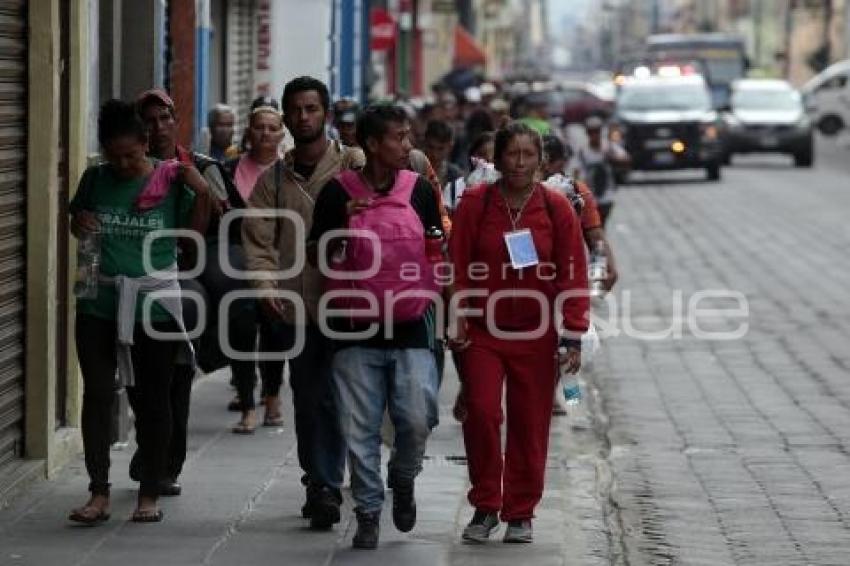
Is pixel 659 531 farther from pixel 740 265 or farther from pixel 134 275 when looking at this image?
pixel 740 265

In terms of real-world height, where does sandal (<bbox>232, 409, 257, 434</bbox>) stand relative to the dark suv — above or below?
below

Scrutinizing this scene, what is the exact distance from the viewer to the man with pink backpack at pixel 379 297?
30.9ft

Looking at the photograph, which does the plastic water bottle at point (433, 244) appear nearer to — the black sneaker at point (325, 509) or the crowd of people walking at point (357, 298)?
the crowd of people walking at point (357, 298)

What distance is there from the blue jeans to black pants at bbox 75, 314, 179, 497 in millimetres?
807

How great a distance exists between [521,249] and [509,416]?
74 centimetres

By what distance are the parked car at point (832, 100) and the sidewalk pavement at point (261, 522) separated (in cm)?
5780

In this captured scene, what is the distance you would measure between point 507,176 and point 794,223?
2505cm

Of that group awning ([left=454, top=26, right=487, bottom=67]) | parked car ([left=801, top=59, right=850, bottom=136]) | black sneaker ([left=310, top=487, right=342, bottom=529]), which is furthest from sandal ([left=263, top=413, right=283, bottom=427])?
parked car ([left=801, top=59, right=850, bottom=136])

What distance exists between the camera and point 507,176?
9.70 meters

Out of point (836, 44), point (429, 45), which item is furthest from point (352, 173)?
point (836, 44)

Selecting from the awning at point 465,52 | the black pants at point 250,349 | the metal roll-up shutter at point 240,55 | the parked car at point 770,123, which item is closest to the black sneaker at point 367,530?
the black pants at point 250,349

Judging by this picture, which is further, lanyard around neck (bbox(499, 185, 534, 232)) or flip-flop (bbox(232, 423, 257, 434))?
flip-flop (bbox(232, 423, 257, 434))

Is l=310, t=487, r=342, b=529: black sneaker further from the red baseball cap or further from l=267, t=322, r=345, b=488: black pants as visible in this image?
the red baseball cap

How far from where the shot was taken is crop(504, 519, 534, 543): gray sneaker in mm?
9914
